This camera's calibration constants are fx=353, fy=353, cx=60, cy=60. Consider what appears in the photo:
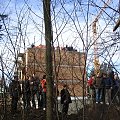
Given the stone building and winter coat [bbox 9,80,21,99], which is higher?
the stone building

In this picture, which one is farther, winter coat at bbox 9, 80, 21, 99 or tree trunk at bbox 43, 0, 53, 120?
winter coat at bbox 9, 80, 21, 99

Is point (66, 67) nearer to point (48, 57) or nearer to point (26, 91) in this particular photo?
point (48, 57)

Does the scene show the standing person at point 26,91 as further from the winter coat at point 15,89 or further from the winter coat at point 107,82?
the winter coat at point 107,82

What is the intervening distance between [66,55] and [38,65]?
0.86 m

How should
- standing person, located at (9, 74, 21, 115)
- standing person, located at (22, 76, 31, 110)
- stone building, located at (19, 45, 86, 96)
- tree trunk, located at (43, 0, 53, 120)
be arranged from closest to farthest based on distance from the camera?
1. stone building, located at (19, 45, 86, 96)
2. tree trunk, located at (43, 0, 53, 120)
3. standing person, located at (9, 74, 21, 115)
4. standing person, located at (22, 76, 31, 110)

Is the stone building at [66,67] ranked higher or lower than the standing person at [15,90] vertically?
A: higher

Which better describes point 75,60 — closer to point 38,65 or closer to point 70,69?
point 70,69

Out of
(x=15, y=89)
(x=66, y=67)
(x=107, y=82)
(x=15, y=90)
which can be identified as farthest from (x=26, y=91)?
(x=107, y=82)

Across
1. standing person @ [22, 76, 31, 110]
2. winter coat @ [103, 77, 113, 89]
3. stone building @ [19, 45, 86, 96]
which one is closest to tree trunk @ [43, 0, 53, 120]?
stone building @ [19, 45, 86, 96]

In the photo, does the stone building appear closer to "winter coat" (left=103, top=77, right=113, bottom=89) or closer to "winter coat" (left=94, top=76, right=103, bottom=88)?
"winter coat" (left=103, top=77, right=113, bottom=89)

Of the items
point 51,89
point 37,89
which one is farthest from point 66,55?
point 37,89

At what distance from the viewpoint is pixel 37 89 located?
45.5ft

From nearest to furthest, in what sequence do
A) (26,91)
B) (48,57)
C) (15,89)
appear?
(48,57) < (15,89) < (26,91)

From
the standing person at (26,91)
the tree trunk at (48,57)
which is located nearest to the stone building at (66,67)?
the tree trunk at (48,57)
